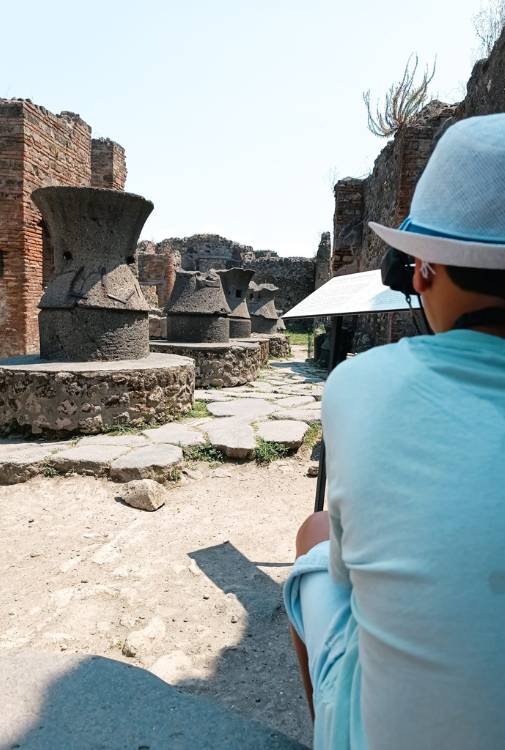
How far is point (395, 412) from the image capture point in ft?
1.97

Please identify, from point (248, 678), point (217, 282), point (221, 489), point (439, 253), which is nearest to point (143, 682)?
point (248, 678)

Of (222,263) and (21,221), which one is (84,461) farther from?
(222,263)

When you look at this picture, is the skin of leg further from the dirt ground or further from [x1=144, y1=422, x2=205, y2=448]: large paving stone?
[x1=144, y1=422, x2=205, y2=448]: large paving stone

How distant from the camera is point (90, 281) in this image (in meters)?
4.44

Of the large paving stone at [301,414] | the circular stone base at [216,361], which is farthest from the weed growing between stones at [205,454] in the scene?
the circular stone base at [216,361]

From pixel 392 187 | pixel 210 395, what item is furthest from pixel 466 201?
pixel 392 187

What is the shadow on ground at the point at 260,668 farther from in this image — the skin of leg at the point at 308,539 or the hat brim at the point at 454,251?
the hat brim at the point at 454,251

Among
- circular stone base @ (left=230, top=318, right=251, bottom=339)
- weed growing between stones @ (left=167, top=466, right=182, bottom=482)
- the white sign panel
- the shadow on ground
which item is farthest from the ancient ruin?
circular stone base @ (left=230, top=318, right=251, bottom=339)

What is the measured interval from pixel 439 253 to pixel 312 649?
72 centimetres

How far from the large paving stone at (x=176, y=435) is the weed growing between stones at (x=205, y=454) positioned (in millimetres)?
50

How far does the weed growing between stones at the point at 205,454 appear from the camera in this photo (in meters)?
3.64

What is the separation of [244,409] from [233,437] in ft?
3.84

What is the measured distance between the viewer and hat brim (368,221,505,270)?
636 millimetres

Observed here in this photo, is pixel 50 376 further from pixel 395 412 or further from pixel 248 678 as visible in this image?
pixel 395 412
